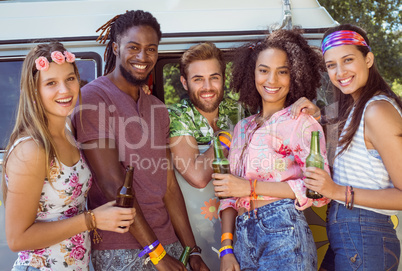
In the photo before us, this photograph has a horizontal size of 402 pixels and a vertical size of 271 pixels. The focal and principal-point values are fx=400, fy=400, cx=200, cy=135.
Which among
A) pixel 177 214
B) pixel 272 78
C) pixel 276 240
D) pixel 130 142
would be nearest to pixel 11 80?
pixel 130 142

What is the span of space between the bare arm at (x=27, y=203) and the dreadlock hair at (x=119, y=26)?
1.09 m

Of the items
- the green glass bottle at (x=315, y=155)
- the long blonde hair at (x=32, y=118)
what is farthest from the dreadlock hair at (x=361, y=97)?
the long blonde hair at (x=32, y=118)

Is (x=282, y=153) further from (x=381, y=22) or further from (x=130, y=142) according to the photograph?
(x=381, y=22)

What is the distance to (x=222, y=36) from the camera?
10.1ft

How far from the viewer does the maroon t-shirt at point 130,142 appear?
2.44m

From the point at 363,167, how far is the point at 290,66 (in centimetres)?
80

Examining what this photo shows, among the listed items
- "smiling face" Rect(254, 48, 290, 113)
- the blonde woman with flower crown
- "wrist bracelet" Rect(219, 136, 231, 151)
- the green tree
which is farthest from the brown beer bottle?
the green tree

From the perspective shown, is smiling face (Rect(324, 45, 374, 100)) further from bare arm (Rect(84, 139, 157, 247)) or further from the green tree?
the green tree

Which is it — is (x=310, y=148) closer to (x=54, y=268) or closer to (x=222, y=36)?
(x=222, y=36)

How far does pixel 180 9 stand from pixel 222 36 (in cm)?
41

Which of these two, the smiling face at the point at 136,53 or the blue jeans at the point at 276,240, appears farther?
the smiling face at the point at 136,53

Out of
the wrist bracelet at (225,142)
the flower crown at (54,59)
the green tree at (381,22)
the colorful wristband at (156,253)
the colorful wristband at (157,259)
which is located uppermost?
the green tree at (381,22)

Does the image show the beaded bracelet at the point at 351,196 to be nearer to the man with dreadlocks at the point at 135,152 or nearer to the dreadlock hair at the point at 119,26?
the man with dreadlocks at the point at 135,152

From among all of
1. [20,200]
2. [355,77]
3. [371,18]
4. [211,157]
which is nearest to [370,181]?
[355,77]
